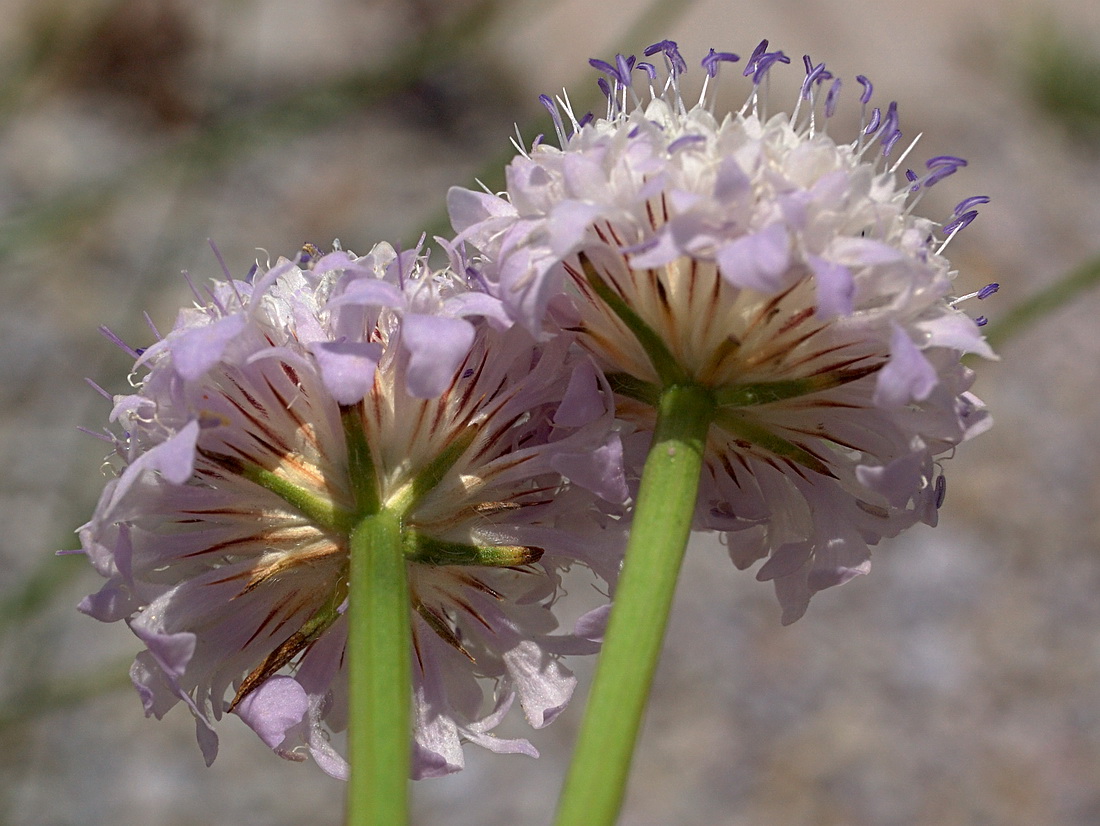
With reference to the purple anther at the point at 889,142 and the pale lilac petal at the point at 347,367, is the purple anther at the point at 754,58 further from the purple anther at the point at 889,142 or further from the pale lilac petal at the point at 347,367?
the pale lilac petal at the point at 347,367

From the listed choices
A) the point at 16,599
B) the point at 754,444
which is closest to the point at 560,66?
the point at 16,599

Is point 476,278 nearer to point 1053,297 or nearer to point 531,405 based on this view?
point 531,405

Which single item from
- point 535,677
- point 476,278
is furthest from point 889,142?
point 535,677

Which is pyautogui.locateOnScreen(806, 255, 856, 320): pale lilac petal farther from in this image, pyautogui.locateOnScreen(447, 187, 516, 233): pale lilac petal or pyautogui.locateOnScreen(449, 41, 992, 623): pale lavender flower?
pyautogui.locateOnScreen(447, 187, 516, 233): pale lilac petal

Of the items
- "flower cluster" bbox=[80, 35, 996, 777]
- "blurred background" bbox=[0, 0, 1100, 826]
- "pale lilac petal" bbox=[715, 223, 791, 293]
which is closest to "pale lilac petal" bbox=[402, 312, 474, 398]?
"flower cluster" bbox=[80, 35, 996, 777]

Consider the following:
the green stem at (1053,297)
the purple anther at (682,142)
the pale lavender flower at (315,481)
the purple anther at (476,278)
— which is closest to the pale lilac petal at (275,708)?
the pale lavender flower at (315,481)

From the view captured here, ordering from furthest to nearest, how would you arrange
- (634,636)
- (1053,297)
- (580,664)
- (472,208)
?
(580,664)
(1053,297)
(472,208)
(634,636)

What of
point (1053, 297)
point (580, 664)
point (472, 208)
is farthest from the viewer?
point (580, 664)

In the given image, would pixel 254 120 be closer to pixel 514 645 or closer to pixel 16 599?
pixel 16 599
